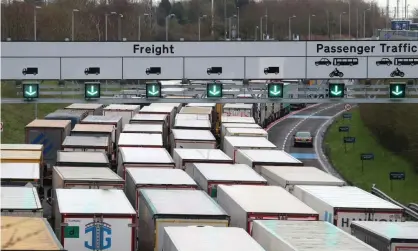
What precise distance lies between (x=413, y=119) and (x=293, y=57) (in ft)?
70.5

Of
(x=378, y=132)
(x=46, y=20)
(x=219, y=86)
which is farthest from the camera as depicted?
(x=46, y=20)

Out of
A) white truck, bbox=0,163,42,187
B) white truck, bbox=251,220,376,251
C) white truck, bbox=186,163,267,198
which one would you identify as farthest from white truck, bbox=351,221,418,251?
white truck, bbox=0,163,42,187

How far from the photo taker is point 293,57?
1378 inches

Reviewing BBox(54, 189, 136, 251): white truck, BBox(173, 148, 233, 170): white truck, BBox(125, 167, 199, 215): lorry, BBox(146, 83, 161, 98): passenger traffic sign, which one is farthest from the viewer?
BBox(146, 83, 161, 98): passenger traffic sign

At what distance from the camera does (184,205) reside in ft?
71.7

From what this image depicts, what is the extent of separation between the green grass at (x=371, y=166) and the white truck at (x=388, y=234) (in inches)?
853

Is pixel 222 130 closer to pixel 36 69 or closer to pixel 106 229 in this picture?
pixel 36 69

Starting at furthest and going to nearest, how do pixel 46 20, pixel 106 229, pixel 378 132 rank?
pixel 46 20 < pixel 378 132 < pixel 106 229

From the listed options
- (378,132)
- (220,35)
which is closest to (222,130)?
(378,132)

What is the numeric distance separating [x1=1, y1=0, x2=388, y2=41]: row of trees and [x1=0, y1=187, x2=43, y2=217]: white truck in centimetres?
4566

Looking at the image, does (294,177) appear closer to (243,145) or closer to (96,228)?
(96,228)

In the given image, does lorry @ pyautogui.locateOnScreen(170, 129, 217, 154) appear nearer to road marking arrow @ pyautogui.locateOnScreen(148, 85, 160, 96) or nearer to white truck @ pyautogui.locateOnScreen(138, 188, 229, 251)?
road marking arrow @ pyautogui.locateOnScreen(148, 85, 160, 96)

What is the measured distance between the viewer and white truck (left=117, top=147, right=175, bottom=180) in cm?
3094

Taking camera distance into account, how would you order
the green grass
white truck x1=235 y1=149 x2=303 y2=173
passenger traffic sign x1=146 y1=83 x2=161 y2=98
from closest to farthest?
white truck x1=235 y1=149 x2=303 y2=173 → passenger traffic sign x1=146 y1=83 x2=161 y2=98 → the green grass
